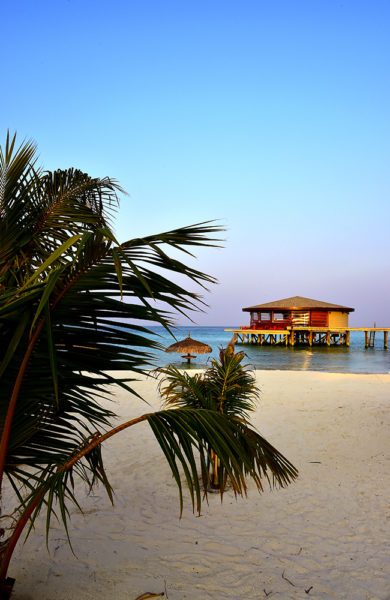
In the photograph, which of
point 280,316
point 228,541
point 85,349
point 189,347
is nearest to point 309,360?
point 189,347

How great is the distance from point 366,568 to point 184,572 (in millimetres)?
1693

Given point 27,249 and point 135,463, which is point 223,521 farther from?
point 27,249

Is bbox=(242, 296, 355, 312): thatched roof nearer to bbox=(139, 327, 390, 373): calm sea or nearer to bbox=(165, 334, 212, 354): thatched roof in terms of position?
bbox=(139, 327, 390, 373): calm sea

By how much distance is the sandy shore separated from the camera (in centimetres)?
317

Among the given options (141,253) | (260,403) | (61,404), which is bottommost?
(260,403)

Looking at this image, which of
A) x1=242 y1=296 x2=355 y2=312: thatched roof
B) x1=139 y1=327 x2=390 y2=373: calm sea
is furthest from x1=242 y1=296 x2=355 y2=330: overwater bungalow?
x1=139 y1=327 x2=390 y2=373: calm sea

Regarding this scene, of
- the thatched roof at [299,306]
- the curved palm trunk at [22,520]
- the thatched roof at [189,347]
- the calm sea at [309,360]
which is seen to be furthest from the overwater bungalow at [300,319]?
the curved palm trunk at [22,520]

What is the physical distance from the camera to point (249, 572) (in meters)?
3.40

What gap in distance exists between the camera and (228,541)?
3.92 meters

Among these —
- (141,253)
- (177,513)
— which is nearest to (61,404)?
(141,253)

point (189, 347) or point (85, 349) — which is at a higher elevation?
point (85, 349)

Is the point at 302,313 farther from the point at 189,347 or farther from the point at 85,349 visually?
the point at 85,349

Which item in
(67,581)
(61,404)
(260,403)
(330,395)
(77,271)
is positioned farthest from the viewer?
(330,395)

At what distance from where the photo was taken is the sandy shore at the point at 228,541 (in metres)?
3.17
